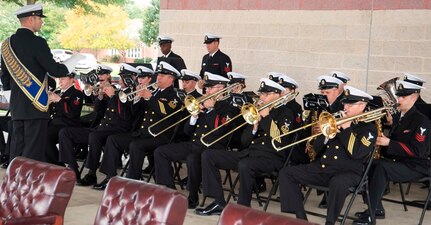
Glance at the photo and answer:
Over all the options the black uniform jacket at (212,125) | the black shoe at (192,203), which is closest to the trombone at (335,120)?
the black uniform jacket at (212,125)

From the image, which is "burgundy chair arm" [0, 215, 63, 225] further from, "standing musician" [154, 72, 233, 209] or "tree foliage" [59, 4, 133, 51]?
"tree foliage" [59, 4, 133, 51]

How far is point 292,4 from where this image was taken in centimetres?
999

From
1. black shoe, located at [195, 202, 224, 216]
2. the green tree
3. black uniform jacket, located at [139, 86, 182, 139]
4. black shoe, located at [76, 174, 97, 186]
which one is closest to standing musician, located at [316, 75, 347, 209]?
black shoe, located at [195, 202, 224, 216]

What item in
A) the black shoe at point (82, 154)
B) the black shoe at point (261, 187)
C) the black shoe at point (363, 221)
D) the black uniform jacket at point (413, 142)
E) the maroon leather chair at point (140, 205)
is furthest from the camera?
the black shoe at point (82, 154)

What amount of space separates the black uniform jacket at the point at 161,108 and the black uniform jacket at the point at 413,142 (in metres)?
2.38

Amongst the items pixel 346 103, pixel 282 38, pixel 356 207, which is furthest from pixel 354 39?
pixel 346 103

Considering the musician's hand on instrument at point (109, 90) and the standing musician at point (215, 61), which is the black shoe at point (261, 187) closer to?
the musician's hand on instrument at point (109, 90)

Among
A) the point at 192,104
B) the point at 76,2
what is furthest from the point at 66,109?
the point at 76,2

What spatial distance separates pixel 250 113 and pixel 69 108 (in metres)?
2.92

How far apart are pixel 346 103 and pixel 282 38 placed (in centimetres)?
395

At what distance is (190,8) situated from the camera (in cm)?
1145

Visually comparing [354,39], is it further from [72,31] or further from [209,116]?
[72,31]

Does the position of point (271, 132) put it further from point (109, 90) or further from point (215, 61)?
point (215, 61)

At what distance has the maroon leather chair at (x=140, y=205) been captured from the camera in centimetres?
379
